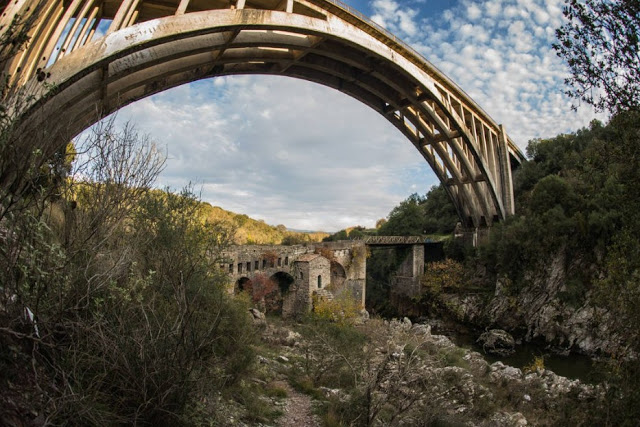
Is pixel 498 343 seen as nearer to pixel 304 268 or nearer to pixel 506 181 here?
pixel 304 268

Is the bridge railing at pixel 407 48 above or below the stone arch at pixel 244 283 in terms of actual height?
above

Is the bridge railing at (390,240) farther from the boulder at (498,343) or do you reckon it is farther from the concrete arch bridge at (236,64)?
the boulder at (498,343)

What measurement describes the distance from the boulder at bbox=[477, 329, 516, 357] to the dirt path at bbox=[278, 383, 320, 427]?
14067mm

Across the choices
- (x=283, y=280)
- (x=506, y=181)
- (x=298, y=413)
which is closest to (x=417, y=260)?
(x=506, y=181)

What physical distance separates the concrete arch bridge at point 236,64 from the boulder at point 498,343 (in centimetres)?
1011

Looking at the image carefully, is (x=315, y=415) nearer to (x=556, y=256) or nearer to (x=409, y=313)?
(x=556, y=256)

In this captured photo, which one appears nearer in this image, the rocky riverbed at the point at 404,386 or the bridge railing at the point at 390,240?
the rocky riverbed at the point at 404,386

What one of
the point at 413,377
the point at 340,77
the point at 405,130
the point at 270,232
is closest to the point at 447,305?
the point at 405,130

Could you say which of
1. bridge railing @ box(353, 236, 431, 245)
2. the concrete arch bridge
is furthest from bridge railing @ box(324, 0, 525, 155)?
bridge railing @ box(353, 236, 431, 245)

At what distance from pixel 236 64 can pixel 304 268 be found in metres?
11.6

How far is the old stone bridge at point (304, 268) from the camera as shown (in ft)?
72.9

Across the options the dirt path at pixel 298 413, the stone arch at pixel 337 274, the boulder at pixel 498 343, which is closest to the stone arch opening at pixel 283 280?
the stone arch at pixel 337 274

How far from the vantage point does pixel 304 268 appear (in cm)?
2239

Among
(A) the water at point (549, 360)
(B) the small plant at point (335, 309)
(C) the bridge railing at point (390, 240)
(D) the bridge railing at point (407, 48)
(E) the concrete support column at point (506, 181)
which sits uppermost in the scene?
(D) the bridge railing at point (407, 48)
